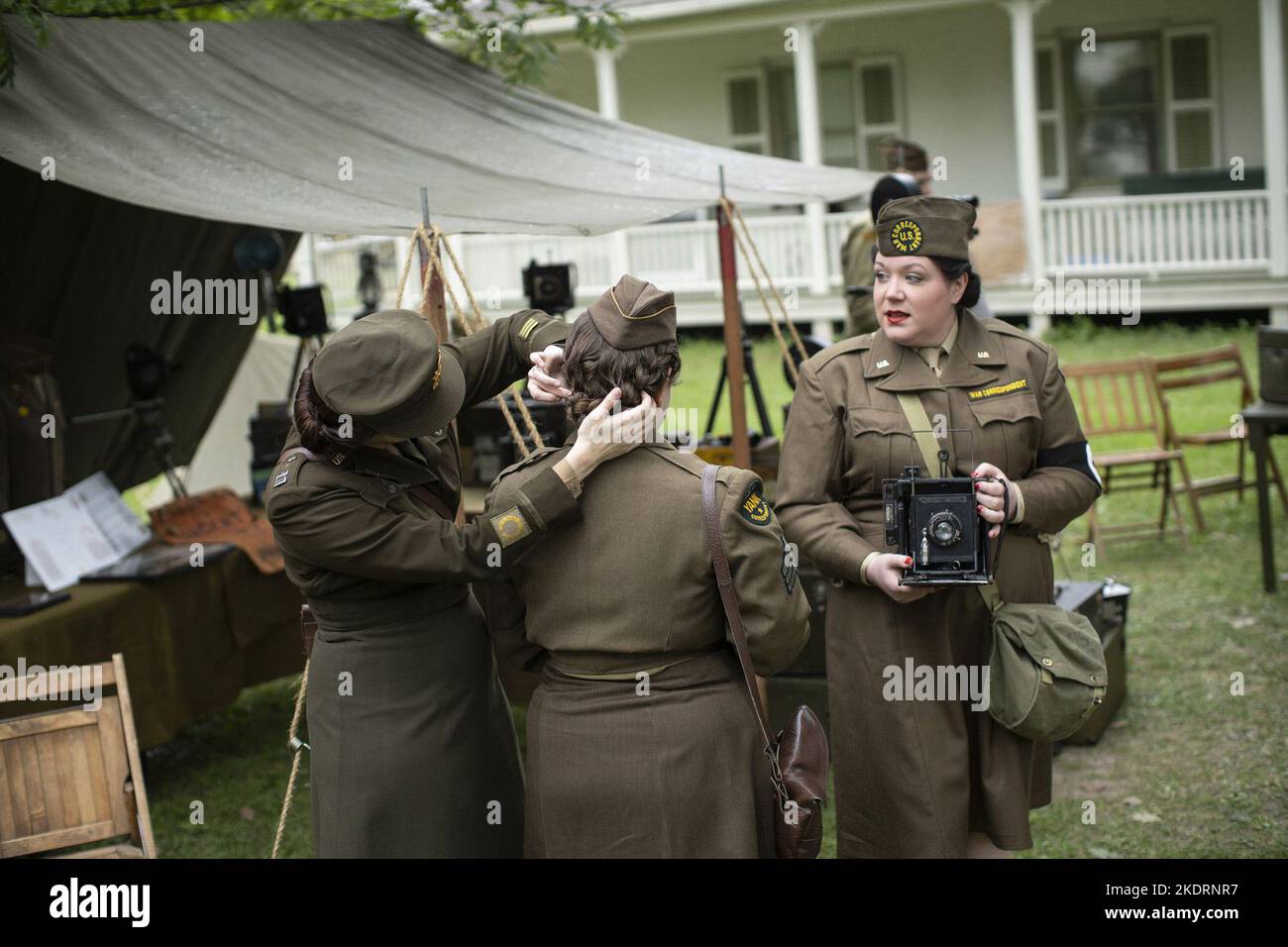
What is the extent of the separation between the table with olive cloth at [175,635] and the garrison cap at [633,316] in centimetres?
297

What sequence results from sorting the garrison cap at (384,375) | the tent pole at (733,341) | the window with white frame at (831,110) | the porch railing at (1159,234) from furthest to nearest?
the window with white frame at (831,110) < the porch railing at (1159,234) < the tent pole at (733,341) < the garrison cap at (384,375)

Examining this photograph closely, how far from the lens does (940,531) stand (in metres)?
2.84

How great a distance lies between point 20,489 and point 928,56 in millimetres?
13264

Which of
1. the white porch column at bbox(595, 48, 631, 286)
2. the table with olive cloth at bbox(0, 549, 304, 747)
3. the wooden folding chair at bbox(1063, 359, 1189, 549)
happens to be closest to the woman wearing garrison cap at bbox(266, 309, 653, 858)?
the table with olive cloth at bbox(0, 549, 304, 747)

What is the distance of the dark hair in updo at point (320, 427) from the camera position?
8.45ft

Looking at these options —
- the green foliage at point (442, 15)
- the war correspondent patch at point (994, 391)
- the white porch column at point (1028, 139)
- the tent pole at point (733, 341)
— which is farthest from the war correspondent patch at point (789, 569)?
the white porch column at point (1028, 139)

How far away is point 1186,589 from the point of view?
677 centimetres

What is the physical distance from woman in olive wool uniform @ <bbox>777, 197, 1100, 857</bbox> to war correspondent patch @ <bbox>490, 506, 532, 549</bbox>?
87 cm

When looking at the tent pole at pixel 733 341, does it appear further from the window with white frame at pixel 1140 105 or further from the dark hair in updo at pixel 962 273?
the window with white frame at pixel 1140 105

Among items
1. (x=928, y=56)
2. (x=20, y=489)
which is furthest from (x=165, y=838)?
(x=928, y=56)

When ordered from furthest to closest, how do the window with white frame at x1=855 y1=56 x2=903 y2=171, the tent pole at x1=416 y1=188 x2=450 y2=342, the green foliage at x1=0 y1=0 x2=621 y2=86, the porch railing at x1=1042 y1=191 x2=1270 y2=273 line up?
the window with white frame at x1=855 y1=56 x2=903 y2=171 → the porch railing at x1=1042 y1=191 x2=1270 y2=273 → the green foliage at x1=0 y1=0 x2=621 y2=86 → the tent pole at x1=416 y1=188 x2=450 y2=342

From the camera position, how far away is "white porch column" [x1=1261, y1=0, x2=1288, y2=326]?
12703 millimetres

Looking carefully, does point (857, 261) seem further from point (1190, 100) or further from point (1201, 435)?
point (1190, 100)

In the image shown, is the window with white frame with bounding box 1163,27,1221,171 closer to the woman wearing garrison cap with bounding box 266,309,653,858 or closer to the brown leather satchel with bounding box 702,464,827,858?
the woman wearing garrison cap with bounding box 266,309,653,858
